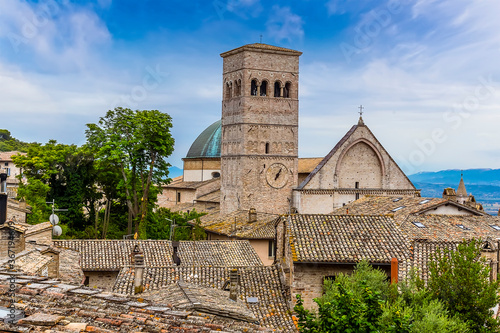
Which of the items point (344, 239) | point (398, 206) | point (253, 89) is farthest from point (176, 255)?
point (253, 89)

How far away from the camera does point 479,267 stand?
1386 cm

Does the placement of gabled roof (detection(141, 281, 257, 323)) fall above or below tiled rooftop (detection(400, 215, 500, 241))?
below

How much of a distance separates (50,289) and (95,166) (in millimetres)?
37798

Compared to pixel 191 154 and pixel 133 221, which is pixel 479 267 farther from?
pixel 191 154

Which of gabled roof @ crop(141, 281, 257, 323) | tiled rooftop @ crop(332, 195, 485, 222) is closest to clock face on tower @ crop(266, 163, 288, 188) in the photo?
tiled rooftop @ crop(332, 195, 485, 222)

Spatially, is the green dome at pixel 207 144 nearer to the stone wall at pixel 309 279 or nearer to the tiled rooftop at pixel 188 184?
the tiled rooftop at pixel 188 184

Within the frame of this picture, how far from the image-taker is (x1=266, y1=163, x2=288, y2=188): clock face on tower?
183 feet

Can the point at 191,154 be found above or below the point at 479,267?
above

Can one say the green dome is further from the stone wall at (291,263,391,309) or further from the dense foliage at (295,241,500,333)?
the dense foliage at (295,241,500,333)

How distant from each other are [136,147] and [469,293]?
3487 centimetres

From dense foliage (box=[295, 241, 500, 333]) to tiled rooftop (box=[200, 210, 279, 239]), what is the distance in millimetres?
22092

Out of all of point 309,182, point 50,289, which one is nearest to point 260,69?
point 309,182

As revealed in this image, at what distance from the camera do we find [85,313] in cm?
753

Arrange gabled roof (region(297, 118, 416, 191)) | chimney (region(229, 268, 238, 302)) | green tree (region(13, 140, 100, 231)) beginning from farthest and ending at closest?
gabled roof (region(297, 118, 416, 191))
green tree (region(13, 140, 100, 231))
chimney (region(229, 268, 238, 302))
